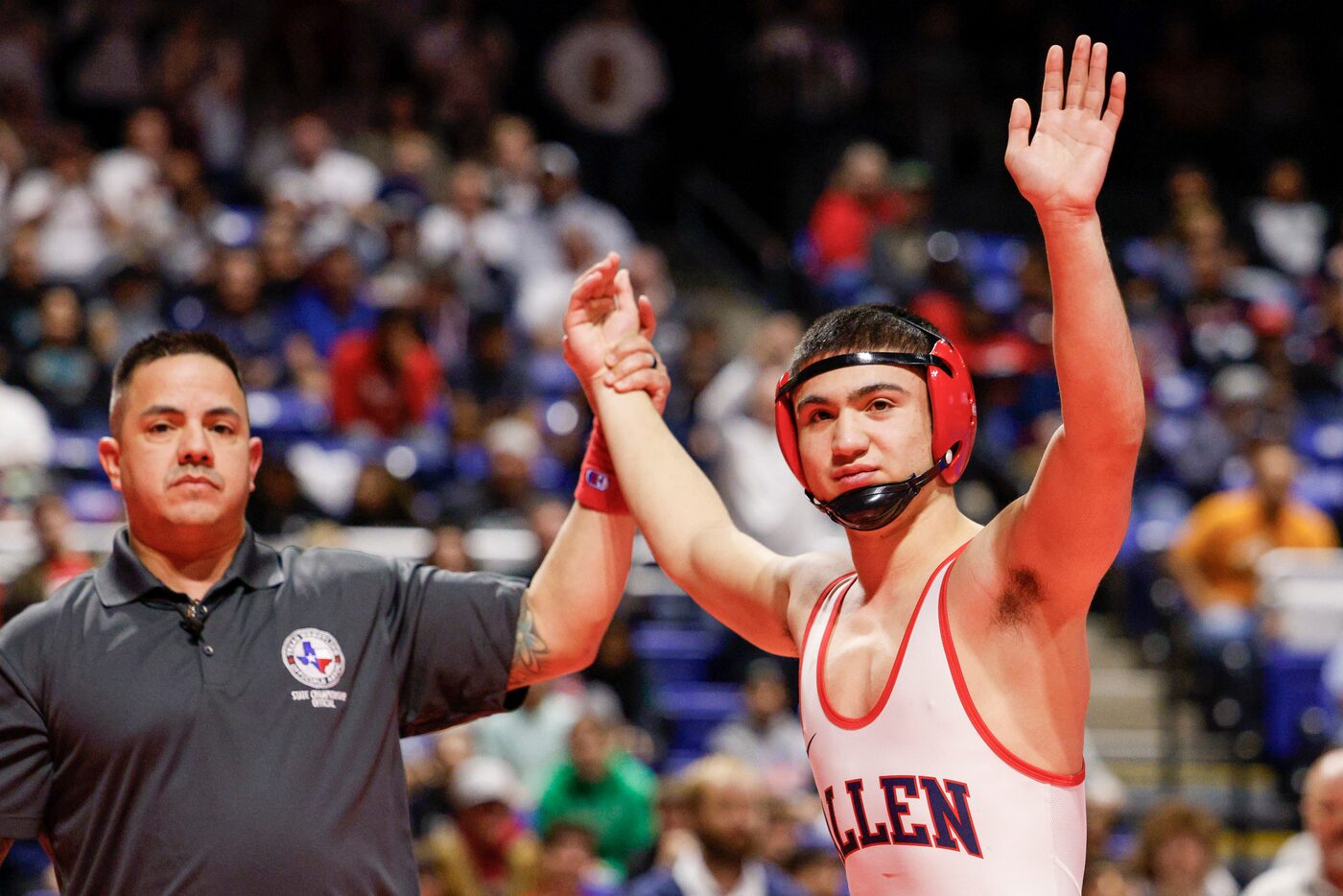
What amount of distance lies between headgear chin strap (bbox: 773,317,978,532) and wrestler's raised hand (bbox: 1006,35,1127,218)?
422 mm

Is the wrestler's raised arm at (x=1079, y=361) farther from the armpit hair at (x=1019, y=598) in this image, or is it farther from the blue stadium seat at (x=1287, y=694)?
the blue stadium seat at (x=1287, y=694)

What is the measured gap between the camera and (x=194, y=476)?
11.8 feet

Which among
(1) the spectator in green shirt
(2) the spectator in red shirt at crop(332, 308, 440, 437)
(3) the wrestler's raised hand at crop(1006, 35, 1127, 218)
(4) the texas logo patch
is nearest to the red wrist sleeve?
(4) the texas logo patch

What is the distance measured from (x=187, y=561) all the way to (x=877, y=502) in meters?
1.46

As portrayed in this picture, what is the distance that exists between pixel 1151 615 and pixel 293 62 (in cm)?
746

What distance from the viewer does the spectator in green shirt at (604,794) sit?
7.86m

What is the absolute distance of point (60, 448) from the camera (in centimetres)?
980

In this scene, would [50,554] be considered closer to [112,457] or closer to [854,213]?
[112,457]

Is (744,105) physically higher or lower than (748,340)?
higher

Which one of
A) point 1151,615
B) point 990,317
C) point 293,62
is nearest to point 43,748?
point 1151,615

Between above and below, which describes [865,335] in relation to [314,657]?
above

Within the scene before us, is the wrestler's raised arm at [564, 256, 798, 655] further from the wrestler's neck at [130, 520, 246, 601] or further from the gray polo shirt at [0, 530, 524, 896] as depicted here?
the wrestler's neck at [130, 520, 246, 601]

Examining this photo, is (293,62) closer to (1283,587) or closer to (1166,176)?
(1166,176)

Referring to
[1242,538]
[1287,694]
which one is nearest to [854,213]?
[1242,538]
